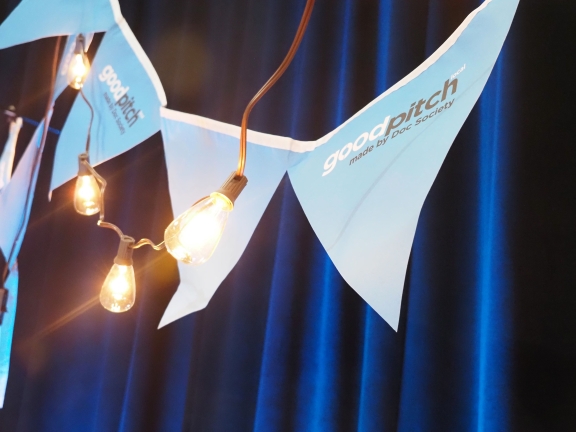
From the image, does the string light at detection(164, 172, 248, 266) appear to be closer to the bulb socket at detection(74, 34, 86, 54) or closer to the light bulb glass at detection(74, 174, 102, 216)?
the light bulb glass at detection(74, 174, 102, 216)

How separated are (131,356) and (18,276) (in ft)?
2.01

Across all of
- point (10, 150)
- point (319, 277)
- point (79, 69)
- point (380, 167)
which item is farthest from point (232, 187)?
point (10, 150)

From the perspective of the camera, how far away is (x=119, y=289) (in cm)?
78

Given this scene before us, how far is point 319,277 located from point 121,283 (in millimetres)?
526

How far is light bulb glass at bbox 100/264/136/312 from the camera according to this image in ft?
2.57

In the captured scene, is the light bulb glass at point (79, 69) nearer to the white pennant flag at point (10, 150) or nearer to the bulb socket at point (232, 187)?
the white pennant flag at point (10, 150)

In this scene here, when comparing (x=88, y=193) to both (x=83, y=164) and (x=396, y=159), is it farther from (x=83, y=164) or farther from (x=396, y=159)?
(x=396, y=159)

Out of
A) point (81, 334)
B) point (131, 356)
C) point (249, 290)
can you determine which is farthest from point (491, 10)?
point (81, 334)

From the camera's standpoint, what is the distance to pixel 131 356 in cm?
137

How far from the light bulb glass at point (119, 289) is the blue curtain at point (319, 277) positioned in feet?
1.48

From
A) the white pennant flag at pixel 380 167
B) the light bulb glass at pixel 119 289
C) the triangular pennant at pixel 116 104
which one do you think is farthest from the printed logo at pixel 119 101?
the light bulb glass at pixel 119 289

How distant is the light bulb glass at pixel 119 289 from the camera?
0.78 metres

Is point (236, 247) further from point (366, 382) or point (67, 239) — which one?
point (67, 239)

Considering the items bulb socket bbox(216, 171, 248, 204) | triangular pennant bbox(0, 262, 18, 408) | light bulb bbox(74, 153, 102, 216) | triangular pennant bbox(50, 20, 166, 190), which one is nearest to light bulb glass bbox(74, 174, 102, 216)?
light bulb bbox(74, 153, 102, 216)
